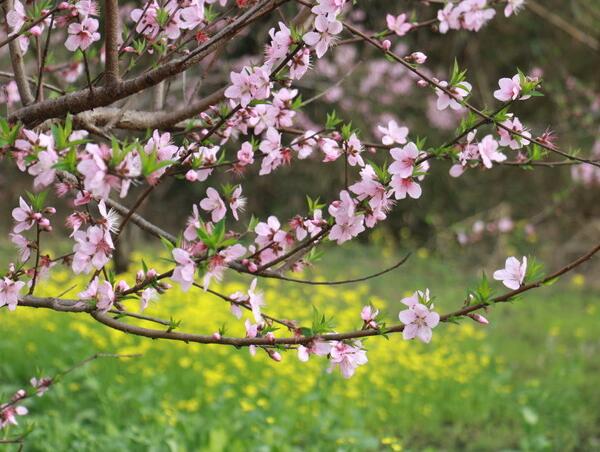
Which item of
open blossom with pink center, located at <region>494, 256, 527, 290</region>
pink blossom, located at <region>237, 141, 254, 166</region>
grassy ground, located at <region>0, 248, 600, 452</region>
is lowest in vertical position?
grassy ground, located at <region>0, 248, 600, 452</region>

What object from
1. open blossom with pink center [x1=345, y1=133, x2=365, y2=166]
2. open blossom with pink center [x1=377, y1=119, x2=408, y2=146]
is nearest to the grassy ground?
open blossom with pink center [x1=377, y1=119, x2=408, y2=146]

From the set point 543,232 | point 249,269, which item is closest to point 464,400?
point 249,269

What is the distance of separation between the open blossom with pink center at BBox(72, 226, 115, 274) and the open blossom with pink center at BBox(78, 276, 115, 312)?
9cm

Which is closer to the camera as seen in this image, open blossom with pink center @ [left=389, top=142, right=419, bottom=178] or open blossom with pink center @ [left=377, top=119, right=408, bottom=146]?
open blossom with pink center @ [left=389, top=142, right=419, bottom=178]

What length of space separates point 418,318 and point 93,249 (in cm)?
76

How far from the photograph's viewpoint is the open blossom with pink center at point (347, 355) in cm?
186

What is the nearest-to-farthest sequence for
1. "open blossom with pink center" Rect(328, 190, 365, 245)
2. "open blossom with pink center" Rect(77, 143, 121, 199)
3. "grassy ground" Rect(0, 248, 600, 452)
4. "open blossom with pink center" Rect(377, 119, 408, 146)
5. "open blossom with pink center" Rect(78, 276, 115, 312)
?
"open blossom with pink center" Rect(77, 143, 121, 199) → "open blossom with pink center" Rect(78, 276, 115, 312) → "open blossom with pink center" Rect(328, 190, 365, 245) → "open blossom with pink center" Rect(377, 119, 408, 146) → "grassy ground" Rect(0, 248, 600, 452)

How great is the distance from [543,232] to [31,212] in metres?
9.89

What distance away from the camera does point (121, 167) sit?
1400 mm

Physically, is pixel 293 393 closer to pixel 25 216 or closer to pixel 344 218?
pixel 344 218

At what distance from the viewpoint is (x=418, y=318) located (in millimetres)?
1831

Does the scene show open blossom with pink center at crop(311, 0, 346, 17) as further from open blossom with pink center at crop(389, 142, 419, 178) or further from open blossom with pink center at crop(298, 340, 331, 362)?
open blossom with pink center at crop(298, 340, 331, 362)

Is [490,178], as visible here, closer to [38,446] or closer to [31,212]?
[38,446]

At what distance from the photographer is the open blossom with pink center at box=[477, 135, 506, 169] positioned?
2037 mm
